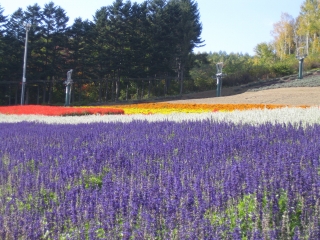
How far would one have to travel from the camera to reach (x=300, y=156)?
5.73 m

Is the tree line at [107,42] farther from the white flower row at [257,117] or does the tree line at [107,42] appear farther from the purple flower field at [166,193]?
the purple flower field at [166,193]

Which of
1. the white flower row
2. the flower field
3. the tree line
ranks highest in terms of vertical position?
the tree line

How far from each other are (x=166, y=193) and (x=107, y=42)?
46.1 meters

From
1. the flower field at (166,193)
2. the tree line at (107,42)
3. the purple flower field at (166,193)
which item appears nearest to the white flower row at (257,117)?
the flower field at (166,193)

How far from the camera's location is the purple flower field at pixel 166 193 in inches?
144

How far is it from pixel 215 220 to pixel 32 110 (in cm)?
2288

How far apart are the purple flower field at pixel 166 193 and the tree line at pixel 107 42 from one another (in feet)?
131

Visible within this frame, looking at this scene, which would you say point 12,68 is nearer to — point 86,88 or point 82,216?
point 86,88

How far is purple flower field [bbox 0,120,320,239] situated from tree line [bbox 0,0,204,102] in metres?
40.1

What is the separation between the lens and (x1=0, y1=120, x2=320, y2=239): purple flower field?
3.65m

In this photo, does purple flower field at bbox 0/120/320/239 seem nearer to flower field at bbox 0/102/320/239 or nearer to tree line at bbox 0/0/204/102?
flower field at bbox 0/102/320/239

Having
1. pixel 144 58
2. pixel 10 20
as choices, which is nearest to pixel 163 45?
pixel 144 58

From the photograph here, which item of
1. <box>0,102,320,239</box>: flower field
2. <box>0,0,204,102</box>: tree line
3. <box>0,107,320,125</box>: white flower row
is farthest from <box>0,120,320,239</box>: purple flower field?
<box>0,0,204,102</box>: tree line

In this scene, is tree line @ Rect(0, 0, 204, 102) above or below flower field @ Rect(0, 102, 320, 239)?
above
